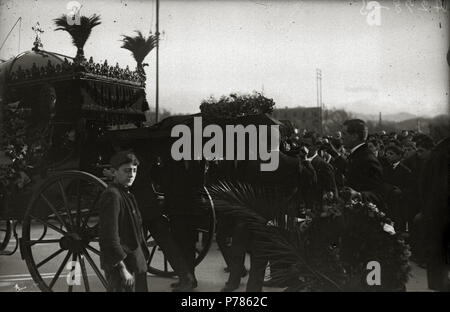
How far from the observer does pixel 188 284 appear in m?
4.29

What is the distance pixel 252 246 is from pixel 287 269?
0.38m

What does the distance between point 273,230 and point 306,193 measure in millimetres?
478

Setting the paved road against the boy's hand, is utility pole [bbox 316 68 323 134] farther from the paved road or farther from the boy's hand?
the boy's hand

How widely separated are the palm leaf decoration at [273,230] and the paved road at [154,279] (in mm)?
295

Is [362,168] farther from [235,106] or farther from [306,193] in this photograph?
[235,106]

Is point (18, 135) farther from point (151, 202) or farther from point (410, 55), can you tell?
point (410, 55)

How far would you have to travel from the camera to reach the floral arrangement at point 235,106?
4359 millimetres

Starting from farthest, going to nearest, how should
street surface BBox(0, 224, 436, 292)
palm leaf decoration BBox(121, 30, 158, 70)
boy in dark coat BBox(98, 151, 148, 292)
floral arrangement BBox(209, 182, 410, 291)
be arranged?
1. palm leaf decoration BBox(121, 30, 158, 70)
2. street surface BBox(0, 224, 436, 292)
3. floral arrangement BBox(209, 182, 410, 291)
4. boy in dark coat BBox(98, 151, 148, 292)

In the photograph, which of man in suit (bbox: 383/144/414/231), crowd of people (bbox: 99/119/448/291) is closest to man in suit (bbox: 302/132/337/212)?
crowd of people (bbox: 99/119/448/291)

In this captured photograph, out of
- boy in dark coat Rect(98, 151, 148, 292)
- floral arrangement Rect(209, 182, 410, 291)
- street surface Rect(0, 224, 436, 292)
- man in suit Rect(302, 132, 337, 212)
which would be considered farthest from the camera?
→ street surface Rect(0, 224, 436, 292)

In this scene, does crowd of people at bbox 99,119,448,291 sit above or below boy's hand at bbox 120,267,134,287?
above

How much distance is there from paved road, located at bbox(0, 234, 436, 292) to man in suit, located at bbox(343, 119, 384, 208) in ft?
2.83

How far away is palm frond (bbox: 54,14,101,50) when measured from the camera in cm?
455
